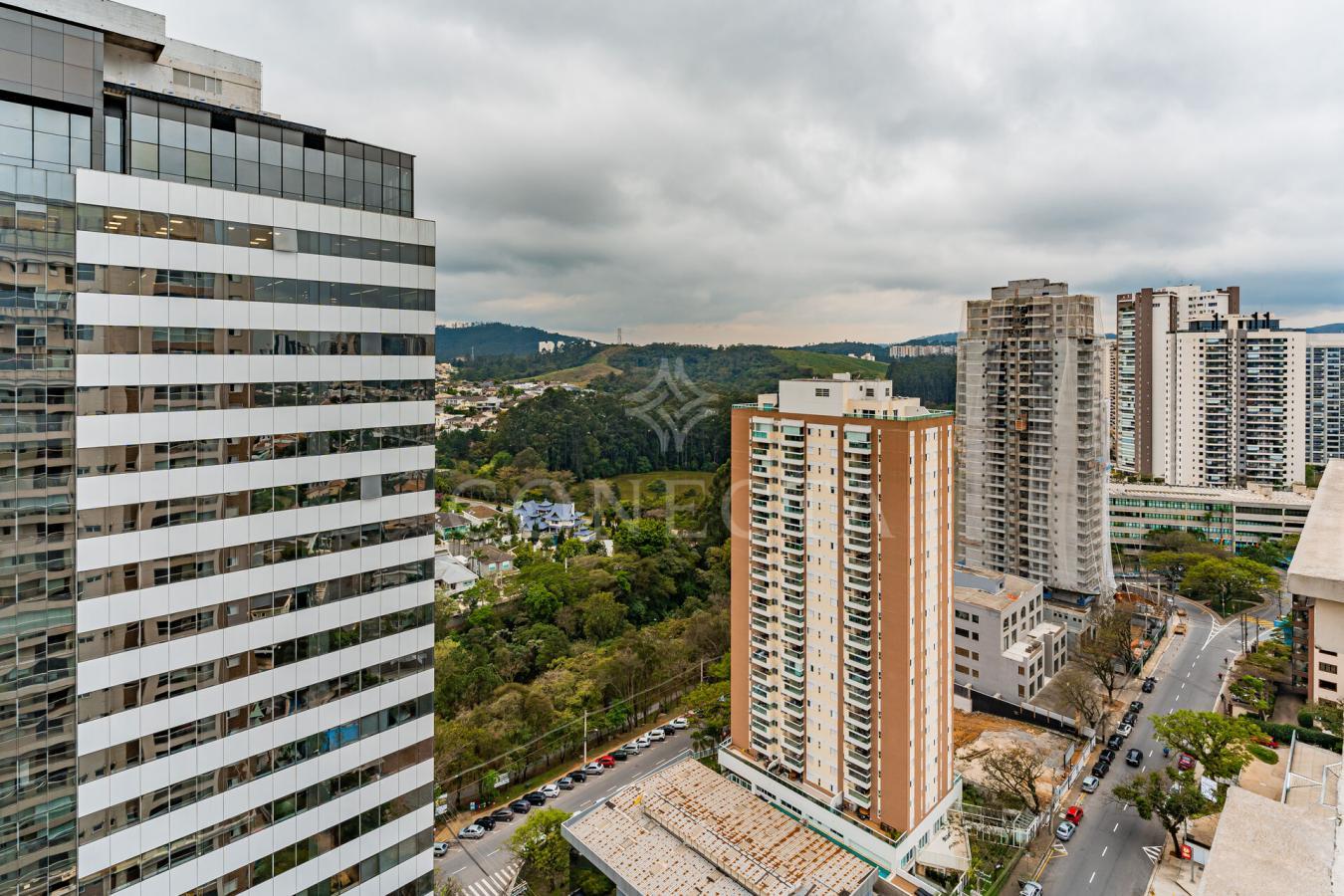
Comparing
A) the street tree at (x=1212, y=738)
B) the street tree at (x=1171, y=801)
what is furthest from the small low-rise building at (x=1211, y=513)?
the street tree at (x=1171, y=801)

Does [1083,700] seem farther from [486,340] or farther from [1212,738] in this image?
[486,340]

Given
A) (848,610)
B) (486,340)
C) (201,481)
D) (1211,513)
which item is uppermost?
(486,340)

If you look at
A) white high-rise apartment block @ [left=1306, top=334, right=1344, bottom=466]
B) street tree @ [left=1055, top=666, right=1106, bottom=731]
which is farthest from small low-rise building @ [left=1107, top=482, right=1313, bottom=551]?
street tree @ [left=1055, top=666, right=1106, bottom=731]

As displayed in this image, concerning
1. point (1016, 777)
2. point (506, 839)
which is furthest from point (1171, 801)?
point (506, 839)

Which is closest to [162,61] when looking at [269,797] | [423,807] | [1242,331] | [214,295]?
[214,295]

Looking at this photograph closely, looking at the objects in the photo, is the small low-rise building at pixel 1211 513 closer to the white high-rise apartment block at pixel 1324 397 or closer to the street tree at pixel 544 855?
the white high-rise apartment block at pixel 1324 397

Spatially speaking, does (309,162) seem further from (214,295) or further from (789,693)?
(789,693)

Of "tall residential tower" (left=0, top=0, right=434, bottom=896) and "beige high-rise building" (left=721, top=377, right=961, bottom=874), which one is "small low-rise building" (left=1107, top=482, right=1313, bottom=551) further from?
"tall residential tower" (left=0, top=0, right=434, bottom=896)
